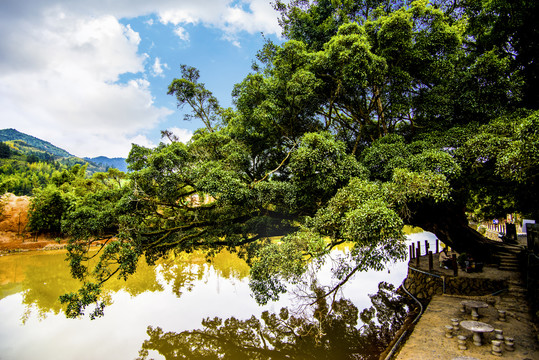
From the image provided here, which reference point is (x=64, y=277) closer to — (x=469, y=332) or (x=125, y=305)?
(x=125, y=305)

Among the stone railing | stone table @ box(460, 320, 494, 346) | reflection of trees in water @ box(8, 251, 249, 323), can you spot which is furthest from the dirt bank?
stone table @ box(460, 320, 494, 346)

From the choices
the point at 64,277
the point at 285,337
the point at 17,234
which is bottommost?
the point at 64,277

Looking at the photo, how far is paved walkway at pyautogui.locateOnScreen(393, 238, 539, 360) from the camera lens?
5680 millimetres

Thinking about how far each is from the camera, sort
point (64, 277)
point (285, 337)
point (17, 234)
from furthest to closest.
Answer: point (17, 234) → point (64, 277) → point (285, 337)

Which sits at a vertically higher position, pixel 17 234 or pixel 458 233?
pixel 458 233

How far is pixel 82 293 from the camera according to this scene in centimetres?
741

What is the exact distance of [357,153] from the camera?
37.8 ft

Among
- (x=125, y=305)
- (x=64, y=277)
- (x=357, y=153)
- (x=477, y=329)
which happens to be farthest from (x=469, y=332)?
(x=64, y=277)

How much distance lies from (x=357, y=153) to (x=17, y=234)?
3246cm

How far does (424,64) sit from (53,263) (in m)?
26.6

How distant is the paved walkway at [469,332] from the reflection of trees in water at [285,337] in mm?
1419

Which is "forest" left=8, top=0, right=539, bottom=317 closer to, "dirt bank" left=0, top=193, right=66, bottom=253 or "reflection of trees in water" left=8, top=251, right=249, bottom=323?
"reflection of trees in water" left=8, top=251, right=249, bottom=323

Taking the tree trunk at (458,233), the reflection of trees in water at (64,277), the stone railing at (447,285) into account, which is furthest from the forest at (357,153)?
the reflection of trees in water at (64,277)

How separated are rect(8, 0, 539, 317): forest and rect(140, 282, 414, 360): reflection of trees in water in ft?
4.24
